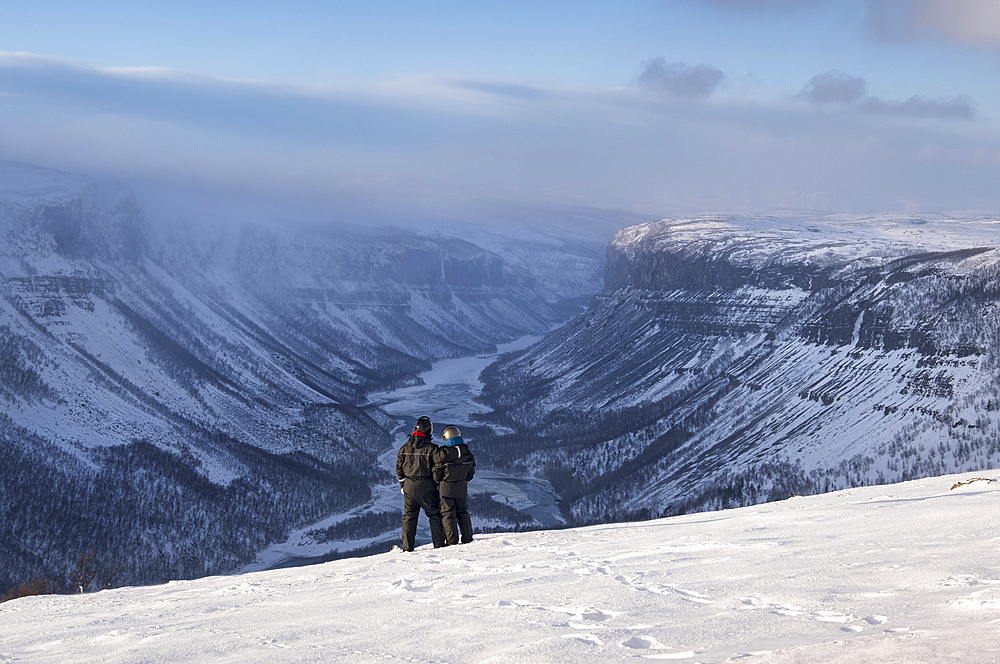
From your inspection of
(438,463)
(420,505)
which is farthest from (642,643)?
(420,505)

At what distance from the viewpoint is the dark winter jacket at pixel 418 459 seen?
26281 millimetres

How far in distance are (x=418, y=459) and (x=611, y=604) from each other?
39.0ft

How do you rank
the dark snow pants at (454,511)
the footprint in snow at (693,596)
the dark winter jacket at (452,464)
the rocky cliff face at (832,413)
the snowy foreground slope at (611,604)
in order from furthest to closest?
1. the rocky cliff face at (832,413)
2. the dark snow pants at (454,511)
3. the dark winter jacket at (452,464)
4. the footprint in snow at (693,596)
5. the snowy foreground slope at (611,604)

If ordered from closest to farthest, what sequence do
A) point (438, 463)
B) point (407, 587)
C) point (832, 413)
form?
point (407, 587), point (438, 463), point (832, 413)

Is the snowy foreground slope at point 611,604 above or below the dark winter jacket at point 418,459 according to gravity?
below

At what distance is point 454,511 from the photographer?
87.4ft

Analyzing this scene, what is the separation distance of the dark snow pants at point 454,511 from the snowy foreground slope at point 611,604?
1.64m

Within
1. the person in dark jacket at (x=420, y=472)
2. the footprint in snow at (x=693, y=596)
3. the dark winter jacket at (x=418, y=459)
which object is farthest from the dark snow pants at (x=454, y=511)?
the footprint in snow at (x=693, y=596)

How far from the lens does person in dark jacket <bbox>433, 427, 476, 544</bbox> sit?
2592cm

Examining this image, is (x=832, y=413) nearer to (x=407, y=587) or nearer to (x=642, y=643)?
(x=407, y=587)

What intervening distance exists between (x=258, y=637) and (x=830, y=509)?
18045mm

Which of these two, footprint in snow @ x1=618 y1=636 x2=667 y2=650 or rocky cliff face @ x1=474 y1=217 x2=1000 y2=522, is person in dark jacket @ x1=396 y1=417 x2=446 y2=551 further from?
rocky cliff face @ x1=474 y1=217 x2=1000 y2=522

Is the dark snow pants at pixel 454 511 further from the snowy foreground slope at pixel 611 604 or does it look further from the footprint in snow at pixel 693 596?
the footprint in snow at pixel 693 596

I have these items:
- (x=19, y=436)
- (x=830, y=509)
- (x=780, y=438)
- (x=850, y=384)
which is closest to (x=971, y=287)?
(x=850, y=384)
